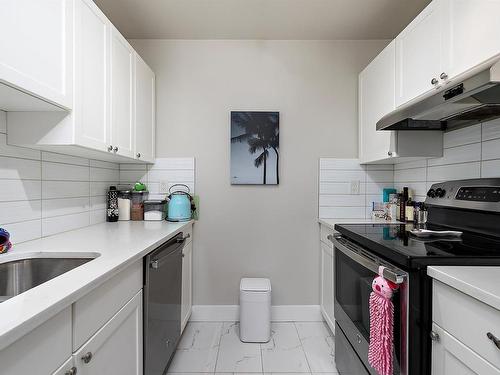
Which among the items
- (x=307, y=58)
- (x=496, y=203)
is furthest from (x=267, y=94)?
(x=496, y=203)

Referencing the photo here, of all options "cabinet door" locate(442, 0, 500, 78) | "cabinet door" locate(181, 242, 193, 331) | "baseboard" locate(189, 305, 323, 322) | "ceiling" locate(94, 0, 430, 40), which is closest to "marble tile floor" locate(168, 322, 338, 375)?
"baseboard" locate(189, 305, 323, 322)

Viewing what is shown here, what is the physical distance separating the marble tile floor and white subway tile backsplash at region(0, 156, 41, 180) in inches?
54.2

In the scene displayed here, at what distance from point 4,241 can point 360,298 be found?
1622mm

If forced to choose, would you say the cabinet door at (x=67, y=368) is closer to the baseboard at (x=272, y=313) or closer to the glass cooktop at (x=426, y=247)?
the glass cooktop at (x=426, y=247)

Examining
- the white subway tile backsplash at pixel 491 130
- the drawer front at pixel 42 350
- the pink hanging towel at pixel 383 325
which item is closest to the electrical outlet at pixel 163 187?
the drawer front at pixel 42 350

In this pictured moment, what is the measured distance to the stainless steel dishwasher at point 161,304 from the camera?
4.19ft

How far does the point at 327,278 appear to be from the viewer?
2088 millimetres

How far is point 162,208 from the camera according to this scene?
2.21m

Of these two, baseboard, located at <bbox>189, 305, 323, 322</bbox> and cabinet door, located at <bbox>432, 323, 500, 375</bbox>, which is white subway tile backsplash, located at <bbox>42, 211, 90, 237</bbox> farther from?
cabinet door, located at <bbox>432, 323, 500, 375</bbox>

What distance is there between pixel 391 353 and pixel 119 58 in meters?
2.08

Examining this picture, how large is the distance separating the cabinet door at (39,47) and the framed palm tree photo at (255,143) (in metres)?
1.29

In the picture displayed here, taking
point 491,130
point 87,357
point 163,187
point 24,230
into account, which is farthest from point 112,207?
point 491,130

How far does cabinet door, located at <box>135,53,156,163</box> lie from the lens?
199 centimetres

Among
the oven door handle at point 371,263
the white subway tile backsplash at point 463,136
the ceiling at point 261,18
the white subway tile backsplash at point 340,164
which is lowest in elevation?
the oven door handle at point 371,263
